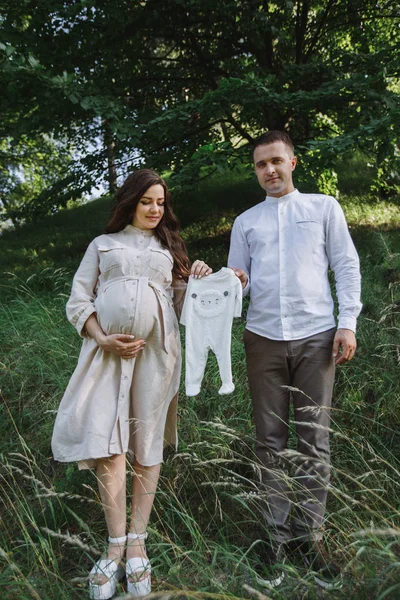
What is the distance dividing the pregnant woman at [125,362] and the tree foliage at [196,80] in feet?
8.89

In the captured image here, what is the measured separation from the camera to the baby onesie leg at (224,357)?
293 cm

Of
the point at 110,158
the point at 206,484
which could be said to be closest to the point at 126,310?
the point at 206,484

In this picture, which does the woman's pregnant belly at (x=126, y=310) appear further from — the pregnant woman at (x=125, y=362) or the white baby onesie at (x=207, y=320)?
the white baby onesie at (x=207, y=320)

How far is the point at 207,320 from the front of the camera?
10.0 feet

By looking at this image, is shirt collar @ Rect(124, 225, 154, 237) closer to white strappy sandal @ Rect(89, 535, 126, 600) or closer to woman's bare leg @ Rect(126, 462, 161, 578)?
woman's bare leg @ Rect(126, 462, 161, 578)

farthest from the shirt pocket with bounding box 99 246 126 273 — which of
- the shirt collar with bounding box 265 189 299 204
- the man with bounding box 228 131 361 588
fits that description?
the shirt collar with bounding box 265 189 299 204

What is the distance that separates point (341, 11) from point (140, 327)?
7.53 meters

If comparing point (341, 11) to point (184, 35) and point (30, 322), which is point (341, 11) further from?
point (30, 322)

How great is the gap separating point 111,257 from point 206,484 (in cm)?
137

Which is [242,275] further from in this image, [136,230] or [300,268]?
[136,230]

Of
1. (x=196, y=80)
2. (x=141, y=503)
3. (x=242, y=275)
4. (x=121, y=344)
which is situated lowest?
(x=141, y=503)

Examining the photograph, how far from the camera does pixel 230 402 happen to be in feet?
13.8

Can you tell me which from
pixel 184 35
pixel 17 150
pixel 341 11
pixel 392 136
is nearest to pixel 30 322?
pixel 392 136

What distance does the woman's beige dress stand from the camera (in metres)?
2.81
